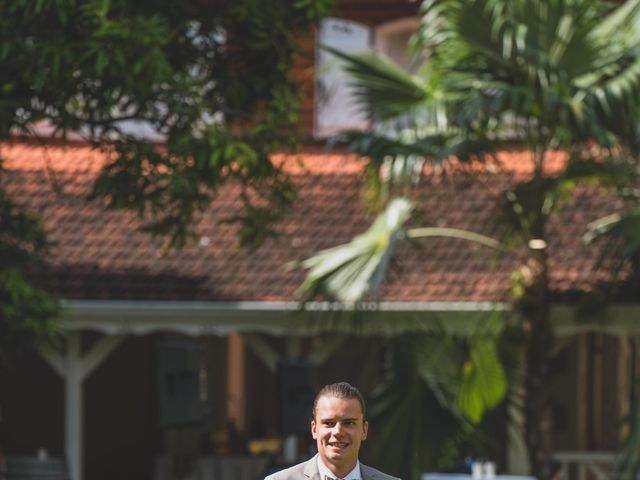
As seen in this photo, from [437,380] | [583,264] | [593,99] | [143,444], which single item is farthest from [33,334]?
[143,444]

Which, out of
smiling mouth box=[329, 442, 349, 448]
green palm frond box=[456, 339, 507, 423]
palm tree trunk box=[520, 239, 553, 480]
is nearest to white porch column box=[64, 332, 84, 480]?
green palm frond box=[456, 339, 507, 423]

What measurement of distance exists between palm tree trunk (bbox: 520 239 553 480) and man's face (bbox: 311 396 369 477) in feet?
28.1

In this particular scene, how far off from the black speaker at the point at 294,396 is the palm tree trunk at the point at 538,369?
72.7 inches

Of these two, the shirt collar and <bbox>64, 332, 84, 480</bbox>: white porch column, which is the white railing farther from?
the shirt collar

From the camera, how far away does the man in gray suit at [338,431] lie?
5090mm

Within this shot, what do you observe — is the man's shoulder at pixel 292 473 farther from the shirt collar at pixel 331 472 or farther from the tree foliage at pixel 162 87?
the tree foliage at pixel 162 87

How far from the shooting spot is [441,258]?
52.3 feet

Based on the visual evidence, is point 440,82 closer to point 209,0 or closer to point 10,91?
point 209,0

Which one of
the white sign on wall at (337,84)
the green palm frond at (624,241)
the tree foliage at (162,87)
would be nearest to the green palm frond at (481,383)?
the green palm frond at (624,241)

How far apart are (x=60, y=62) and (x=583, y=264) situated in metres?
6.77

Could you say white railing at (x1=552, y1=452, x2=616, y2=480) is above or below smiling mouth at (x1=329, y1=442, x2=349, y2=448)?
below

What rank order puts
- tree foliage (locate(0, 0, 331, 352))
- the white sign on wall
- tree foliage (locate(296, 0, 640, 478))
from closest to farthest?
tree foliage (locate(0, 0, 331, 352)) → tree foliage (locate(296, 0, 640, 478)) → the white sign on wall

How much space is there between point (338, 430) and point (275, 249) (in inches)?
437

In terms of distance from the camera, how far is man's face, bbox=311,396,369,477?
5.09 meters
